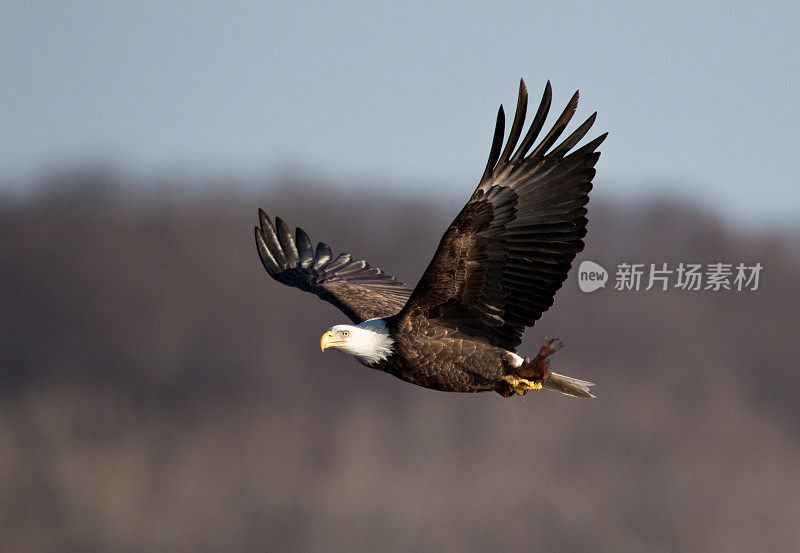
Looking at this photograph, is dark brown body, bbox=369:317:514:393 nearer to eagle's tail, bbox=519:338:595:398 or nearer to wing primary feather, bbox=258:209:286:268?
A: eagle's tail, bbox=519:338:595:398

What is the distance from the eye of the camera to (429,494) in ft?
144

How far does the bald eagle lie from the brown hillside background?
30.4 metres

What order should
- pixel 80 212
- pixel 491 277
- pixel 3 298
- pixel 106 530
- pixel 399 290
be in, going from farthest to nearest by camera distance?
pixel 80 212 < pixel 3 298 < pixel 106 530 < pixel 399 290 < pixel 491 277

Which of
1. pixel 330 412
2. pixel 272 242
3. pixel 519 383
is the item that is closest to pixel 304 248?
pixel 272 242

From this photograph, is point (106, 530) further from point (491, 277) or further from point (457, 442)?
point (491, 277)

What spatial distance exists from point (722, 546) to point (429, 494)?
8608 mm

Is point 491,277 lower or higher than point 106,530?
higher

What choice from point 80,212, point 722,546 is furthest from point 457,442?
point 80,212

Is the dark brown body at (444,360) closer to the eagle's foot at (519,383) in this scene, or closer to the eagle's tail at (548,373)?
the eagle's foot at (519,383)

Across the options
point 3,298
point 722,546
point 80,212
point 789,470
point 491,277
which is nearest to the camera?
point 491,277

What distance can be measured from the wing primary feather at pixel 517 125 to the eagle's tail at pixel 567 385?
4.96ft

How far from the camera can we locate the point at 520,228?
892 cm

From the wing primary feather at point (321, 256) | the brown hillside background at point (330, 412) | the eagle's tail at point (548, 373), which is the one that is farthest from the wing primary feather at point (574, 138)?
the brown hillside background at point (330, 412)

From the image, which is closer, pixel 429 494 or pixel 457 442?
pixel 429 494
